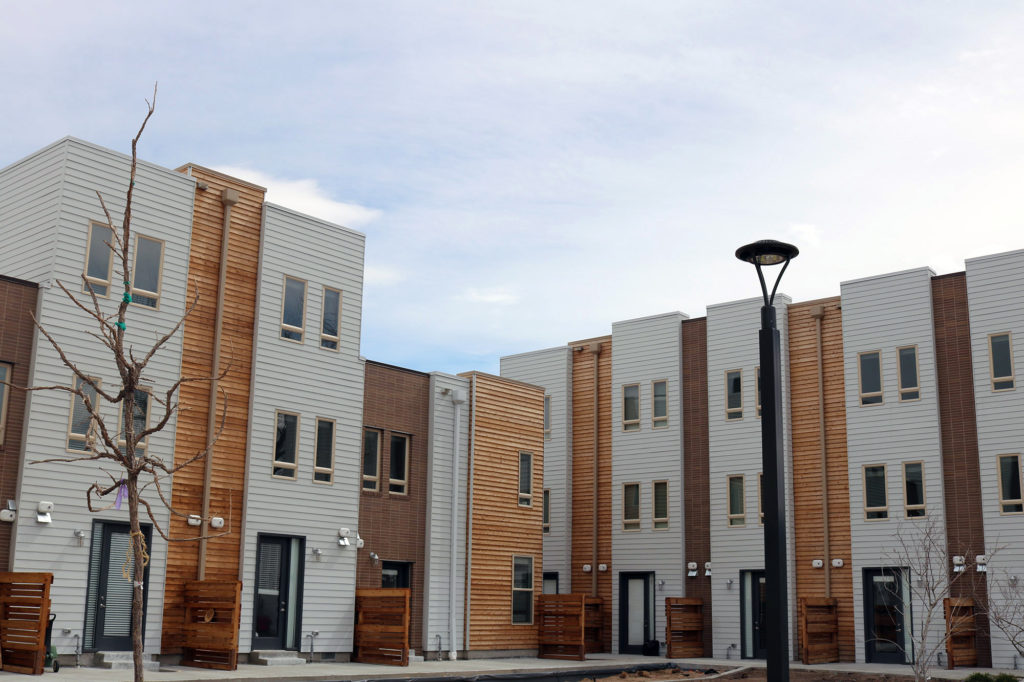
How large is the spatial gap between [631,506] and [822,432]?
5791 mm

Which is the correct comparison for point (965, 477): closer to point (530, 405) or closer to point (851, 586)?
point (851, 586)

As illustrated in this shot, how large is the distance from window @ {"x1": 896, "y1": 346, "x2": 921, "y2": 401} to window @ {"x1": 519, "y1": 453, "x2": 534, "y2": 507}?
9.04 meters

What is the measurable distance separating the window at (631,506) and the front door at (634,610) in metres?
1.33

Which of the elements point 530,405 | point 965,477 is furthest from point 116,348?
point 965,477

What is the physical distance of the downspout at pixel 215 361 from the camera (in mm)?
18875

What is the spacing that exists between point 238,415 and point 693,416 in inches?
511

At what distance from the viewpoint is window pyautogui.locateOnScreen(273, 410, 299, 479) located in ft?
67.0

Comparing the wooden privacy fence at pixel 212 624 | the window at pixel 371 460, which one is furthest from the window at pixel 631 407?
the wooden privacy fence at pixel 212 624

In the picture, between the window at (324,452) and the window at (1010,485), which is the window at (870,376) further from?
the window at (324,452)

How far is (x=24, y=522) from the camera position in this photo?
643 inches

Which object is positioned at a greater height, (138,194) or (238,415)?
(138,194)

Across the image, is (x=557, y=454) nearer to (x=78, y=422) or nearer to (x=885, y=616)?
(x=885, y=616)

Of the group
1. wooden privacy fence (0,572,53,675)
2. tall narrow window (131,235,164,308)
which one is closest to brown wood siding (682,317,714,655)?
tall narrow window (131,235,164,308)

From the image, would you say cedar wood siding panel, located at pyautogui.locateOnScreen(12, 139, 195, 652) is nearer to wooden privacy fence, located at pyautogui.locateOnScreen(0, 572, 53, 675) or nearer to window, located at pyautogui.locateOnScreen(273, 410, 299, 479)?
wooden privacy fence, located at pyautogui.locateOnScreen(0, 572, 53, 675)
